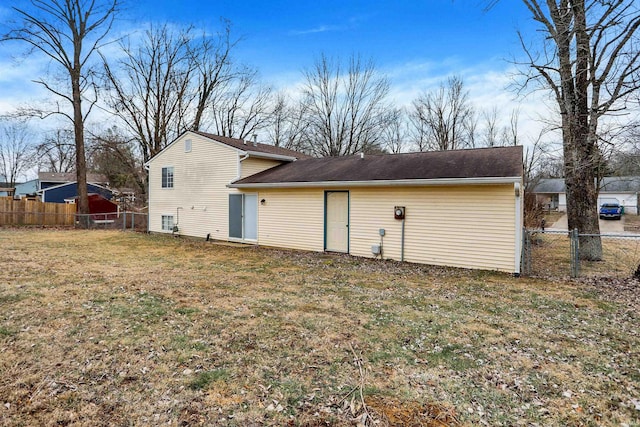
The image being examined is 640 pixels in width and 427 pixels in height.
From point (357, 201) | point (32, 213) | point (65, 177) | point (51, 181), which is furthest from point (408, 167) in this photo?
point (65, 177)

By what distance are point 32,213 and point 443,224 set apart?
836 inches

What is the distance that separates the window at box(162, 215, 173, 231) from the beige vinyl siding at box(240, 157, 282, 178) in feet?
15.4

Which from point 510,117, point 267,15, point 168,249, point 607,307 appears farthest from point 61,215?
point 510,117

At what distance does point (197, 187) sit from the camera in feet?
45.6

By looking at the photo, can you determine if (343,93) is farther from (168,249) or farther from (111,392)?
(111,392)

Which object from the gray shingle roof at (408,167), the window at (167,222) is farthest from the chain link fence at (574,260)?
the window at (167,222)

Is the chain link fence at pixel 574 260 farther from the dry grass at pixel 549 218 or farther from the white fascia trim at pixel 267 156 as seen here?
the dry grass at pixel 549 218

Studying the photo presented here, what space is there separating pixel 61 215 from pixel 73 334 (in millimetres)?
19203

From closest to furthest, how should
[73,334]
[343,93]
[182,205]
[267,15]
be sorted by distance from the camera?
[73,334] → [182,205] → [267,15] → [343,93]

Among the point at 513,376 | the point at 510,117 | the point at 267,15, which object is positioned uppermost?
the point at 267,15

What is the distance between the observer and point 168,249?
11.1 m

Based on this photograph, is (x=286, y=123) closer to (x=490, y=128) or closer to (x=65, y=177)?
(x=490, y=128)

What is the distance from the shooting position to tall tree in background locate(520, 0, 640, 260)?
25.4ft

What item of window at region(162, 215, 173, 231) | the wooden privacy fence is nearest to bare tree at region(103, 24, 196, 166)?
the wooden privacy fence
